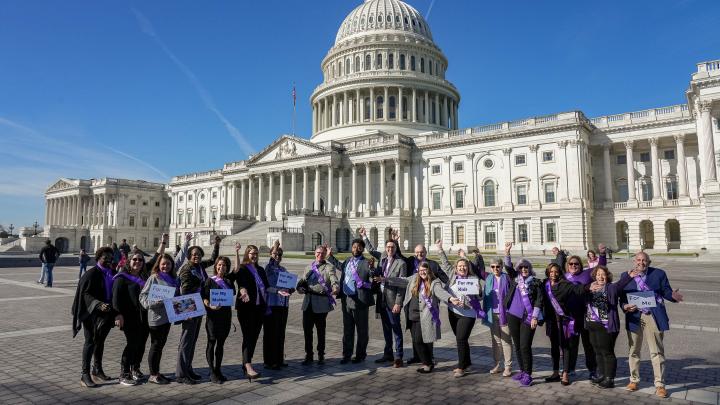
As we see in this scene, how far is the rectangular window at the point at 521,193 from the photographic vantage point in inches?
2260

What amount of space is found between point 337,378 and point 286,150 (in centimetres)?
6899

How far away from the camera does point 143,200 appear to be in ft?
357

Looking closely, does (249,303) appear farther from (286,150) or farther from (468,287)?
(286,150)

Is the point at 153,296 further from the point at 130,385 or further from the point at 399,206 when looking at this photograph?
the point at 399,206

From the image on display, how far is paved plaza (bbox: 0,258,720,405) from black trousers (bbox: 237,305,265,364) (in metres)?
0.45

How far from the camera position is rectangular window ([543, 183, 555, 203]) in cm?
5528

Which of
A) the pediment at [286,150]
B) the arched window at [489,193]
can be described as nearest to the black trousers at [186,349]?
the arched window at [489,193]

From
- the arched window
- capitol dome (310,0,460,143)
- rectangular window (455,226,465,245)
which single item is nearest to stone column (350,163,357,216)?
capitol dome (310,0,460,143)

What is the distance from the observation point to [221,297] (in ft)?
25.8

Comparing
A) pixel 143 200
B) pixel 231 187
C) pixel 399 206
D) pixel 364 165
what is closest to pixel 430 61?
pixel 364 165

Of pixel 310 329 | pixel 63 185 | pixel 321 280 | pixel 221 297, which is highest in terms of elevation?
pixel 63 185

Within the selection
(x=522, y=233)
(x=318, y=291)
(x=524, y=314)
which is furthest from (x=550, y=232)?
(x=318, y=291)

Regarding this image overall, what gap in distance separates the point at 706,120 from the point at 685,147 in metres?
12.3

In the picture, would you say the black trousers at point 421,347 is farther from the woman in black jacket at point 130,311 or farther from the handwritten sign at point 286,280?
the woman in black jacket at point 130,311
